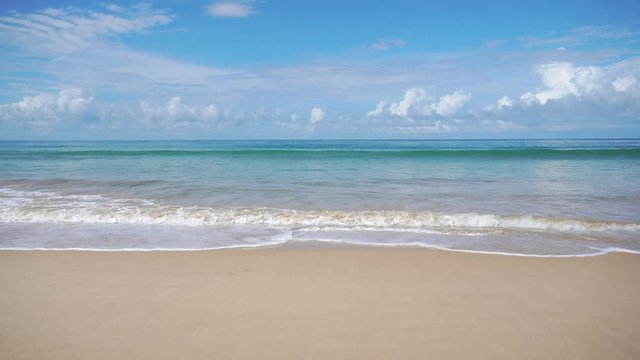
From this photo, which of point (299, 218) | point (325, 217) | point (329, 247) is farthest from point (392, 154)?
point (329, 247)

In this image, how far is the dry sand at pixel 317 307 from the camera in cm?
335

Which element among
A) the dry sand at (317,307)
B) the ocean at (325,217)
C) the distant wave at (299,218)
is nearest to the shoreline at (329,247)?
the ocean at (325,217)

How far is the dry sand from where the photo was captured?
132 inches

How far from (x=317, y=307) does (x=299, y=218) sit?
519 cm

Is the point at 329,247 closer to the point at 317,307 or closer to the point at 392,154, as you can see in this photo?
the point at 317,307

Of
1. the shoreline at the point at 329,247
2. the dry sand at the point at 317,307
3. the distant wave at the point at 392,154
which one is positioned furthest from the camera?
the distant wave at the point at 392,154

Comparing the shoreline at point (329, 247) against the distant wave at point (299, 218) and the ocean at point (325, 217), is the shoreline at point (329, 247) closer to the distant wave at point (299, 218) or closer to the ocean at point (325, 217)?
the ocean at point (325, 217)

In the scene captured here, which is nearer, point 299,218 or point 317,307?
point 317,307

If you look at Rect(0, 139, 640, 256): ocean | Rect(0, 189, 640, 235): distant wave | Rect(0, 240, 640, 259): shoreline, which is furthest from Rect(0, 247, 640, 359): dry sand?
Rect(0, 189, 640, 235): distant wave

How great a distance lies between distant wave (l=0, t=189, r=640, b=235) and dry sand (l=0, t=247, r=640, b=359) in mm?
2784

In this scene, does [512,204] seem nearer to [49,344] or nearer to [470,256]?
[470,256]

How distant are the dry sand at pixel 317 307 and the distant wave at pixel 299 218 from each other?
278 centimetres

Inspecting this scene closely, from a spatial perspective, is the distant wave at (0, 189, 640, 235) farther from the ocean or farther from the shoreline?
the shoreline

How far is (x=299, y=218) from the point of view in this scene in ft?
30.5
